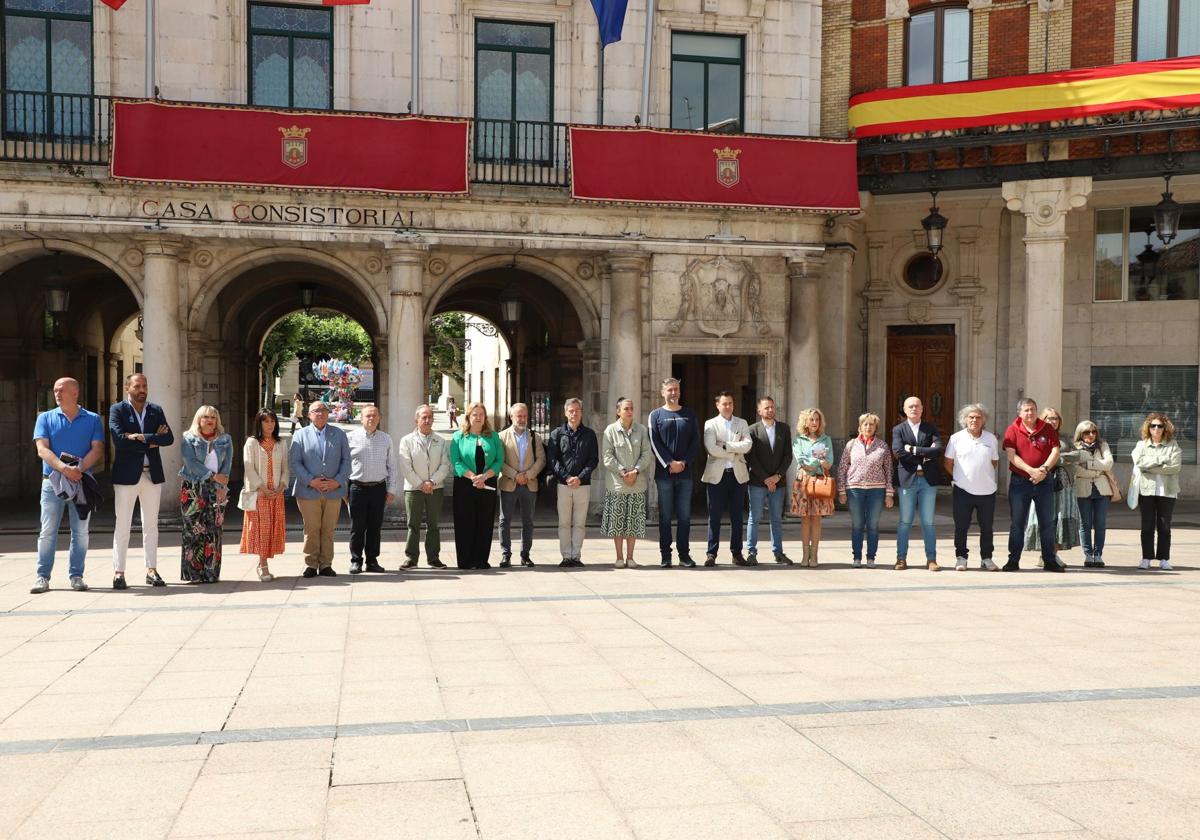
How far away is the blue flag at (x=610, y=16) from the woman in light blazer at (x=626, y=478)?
23.2 ft

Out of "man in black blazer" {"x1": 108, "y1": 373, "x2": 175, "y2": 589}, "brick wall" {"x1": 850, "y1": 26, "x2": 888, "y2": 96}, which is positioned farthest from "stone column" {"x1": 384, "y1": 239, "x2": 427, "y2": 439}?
"brick wall" {"x1": 850, "y1": 26, "x2": 888, "y2": 96}

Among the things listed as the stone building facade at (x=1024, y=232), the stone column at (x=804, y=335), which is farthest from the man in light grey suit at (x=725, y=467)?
the stone building facade at (x=1024, y=232)

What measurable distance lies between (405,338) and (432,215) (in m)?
1.87

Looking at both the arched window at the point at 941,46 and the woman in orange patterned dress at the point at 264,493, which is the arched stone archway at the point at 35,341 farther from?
the arched window at the point at 941,46

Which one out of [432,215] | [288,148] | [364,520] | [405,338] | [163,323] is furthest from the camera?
[405,338]

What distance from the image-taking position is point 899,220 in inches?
838

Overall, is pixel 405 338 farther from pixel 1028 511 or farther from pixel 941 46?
pixel 941 46

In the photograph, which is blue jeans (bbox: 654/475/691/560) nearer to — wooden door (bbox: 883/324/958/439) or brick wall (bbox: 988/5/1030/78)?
wooden door (bbox: 883/324/958/439)

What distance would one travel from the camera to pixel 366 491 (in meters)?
11.4

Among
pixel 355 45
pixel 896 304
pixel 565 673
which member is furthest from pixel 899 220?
pixel 565 673

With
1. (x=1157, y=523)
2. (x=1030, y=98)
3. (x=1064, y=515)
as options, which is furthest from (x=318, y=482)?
(x=1030, y=98)

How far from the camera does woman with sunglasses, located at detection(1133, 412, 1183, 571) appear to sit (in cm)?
1163

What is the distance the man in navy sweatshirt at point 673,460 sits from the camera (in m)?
11.9

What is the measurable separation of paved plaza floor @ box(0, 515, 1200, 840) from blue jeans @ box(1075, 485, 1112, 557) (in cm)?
195
